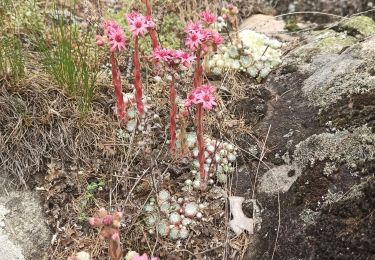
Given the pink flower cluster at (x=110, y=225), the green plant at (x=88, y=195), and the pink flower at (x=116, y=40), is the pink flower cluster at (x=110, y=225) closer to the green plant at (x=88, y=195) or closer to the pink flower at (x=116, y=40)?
the green plant at (x=88, y=195)

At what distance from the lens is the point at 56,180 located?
2.90m

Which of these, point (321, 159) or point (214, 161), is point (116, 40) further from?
point (321, 159)

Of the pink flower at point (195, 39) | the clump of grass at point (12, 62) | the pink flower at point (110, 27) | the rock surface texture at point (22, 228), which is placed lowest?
the rock surface texture at point (22, 228)

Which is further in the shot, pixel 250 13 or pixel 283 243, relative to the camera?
pixel 250 13

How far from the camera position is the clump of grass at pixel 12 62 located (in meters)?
2.95

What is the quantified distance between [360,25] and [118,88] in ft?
7.04

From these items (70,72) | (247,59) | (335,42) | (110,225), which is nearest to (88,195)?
(70,72)

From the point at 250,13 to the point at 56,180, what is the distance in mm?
2797

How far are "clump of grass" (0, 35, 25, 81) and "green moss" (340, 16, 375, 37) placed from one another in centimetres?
253

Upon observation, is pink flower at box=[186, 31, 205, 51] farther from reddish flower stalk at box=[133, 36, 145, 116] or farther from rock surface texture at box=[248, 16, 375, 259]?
rock surface texture at box=[248, 16, 375, 259]

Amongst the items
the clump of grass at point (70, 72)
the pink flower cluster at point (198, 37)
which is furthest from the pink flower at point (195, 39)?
the clump of grass at point (70, 72)

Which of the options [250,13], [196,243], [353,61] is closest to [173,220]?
[196,243]

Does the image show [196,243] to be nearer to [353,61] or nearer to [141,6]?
[353,61]

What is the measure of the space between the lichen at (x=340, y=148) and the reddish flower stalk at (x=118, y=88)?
1122mm
